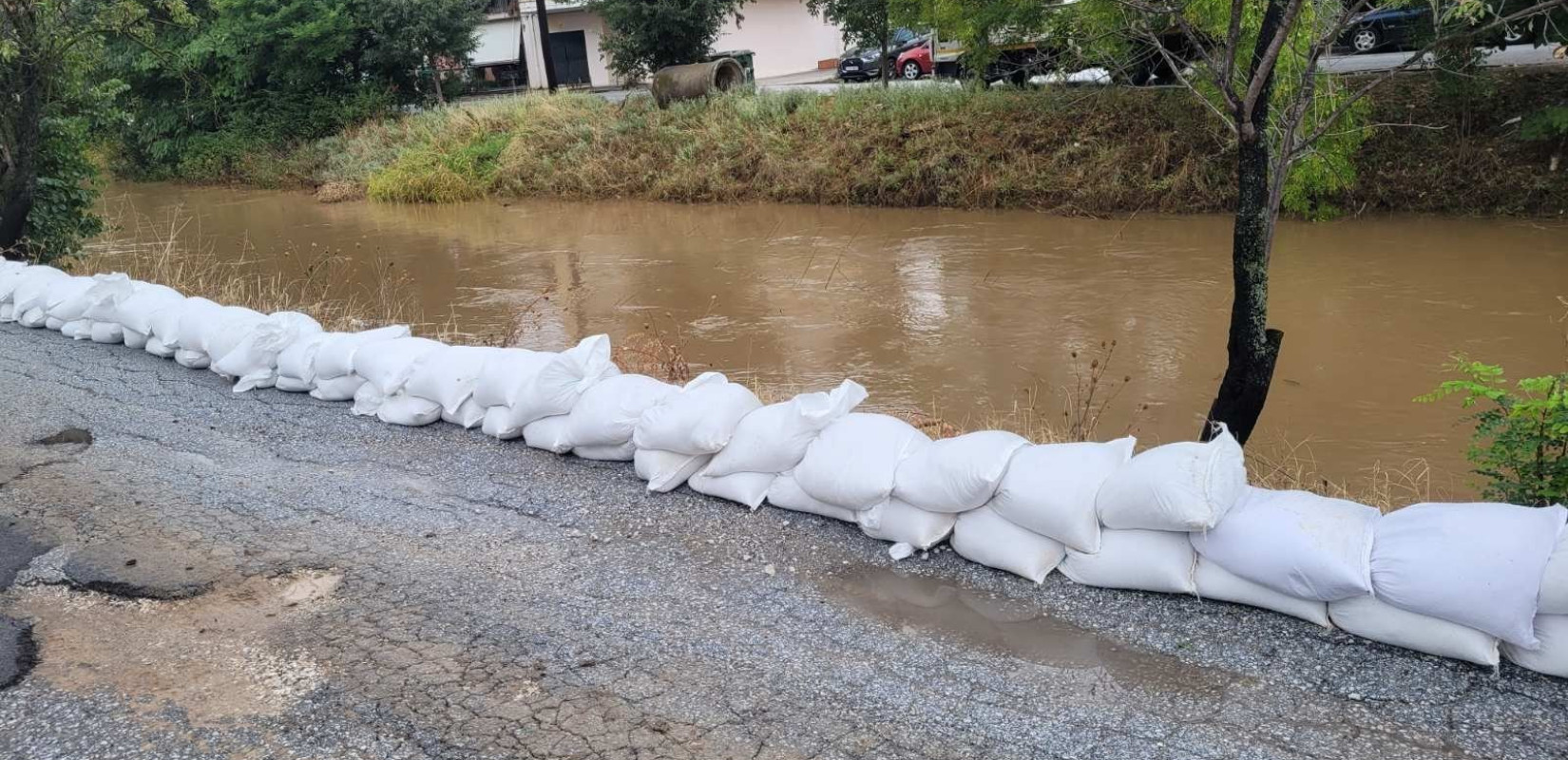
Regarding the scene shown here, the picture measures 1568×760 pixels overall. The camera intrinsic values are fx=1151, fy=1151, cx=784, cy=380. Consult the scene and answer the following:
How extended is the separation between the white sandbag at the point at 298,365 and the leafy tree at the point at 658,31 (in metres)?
13.8

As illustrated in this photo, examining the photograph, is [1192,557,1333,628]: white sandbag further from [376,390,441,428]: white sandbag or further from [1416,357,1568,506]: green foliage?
[376,390,441,428]: white sandbag

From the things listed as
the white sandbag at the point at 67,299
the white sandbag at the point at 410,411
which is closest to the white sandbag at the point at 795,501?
the white sandbag at the point at 410,411

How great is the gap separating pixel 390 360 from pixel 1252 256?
11.8 ft

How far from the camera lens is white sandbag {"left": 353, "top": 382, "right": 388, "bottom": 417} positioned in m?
5.12

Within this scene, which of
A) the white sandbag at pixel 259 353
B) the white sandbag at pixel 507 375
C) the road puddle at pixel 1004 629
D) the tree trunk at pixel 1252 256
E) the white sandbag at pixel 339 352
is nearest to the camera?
the road puddle at pixel 1004 629

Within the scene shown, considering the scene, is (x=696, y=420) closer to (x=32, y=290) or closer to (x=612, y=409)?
(x=612, y=409)

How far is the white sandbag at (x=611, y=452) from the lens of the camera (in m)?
4.34

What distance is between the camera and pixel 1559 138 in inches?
A: 444

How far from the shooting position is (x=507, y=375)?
4.68 meters

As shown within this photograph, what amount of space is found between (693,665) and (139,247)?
42.4ft

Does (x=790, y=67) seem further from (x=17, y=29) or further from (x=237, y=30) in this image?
(x=17, y=29)

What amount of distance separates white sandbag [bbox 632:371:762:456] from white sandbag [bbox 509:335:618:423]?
44 cm

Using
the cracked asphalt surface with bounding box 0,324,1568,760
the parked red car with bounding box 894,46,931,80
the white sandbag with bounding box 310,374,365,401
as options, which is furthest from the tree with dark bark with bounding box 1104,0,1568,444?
the parked red car with bounding box 894,46,931,80

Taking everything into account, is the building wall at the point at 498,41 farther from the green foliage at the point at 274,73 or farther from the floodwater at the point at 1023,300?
the floodwater at the point at 1023,300
